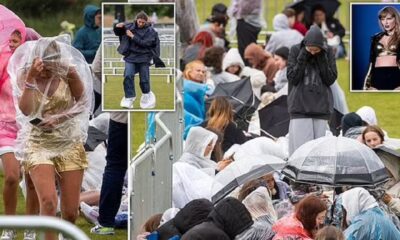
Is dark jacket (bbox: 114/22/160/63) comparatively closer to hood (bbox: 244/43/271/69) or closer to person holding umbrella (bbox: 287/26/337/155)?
person holding umbrella (bbox: 287/26/337/155)

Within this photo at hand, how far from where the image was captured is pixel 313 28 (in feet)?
44.5

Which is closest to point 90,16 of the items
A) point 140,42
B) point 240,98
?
point 240,98

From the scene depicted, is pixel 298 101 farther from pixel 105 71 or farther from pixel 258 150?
pixel 105 71

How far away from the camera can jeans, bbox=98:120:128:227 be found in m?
12.2

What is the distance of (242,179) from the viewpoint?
11719 mm

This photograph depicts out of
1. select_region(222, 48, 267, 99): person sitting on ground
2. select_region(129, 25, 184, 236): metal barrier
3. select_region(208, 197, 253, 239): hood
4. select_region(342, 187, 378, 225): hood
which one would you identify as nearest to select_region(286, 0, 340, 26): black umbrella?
select_region(222, 48, 267, 99): person sitting on ground

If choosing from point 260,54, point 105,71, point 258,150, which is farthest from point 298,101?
point 260,54

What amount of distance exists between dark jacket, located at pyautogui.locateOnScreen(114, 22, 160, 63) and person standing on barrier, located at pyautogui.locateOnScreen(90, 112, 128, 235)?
1.51 meters

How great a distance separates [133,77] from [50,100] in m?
0.57

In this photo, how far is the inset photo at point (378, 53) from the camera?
1198 cm

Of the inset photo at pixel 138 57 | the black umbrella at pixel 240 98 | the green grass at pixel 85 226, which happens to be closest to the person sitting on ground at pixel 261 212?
the inset photo at pixel 138 57

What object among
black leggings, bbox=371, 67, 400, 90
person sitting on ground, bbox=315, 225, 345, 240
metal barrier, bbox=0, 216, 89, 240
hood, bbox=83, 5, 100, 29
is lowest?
person sitting on ground, bbox=315, 225, 345, 240

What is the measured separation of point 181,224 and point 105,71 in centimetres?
118

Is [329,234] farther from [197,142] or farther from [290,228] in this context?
[197,142]
